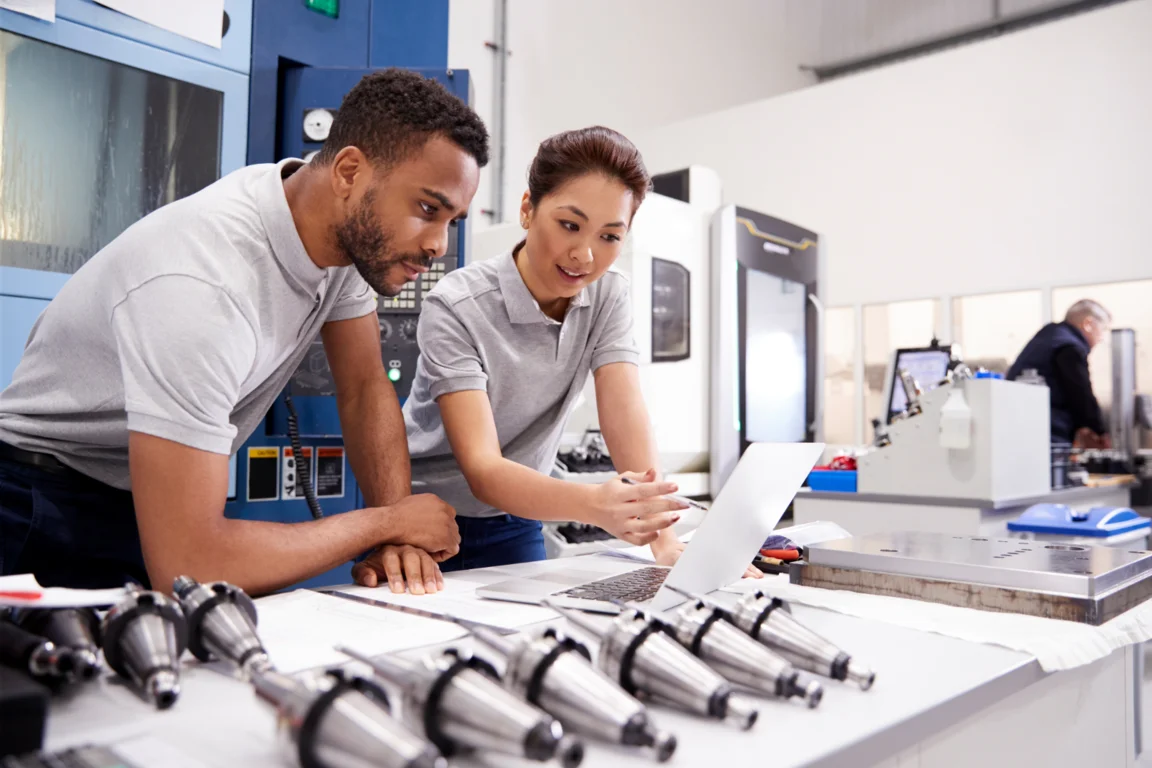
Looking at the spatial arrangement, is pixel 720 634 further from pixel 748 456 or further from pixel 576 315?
pixel 576 315

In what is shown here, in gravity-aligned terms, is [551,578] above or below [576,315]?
below

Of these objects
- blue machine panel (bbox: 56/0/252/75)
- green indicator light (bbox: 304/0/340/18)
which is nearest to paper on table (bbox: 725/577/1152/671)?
blue machine panel (bbox: 56/0/252/75)

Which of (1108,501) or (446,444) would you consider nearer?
(446,444)

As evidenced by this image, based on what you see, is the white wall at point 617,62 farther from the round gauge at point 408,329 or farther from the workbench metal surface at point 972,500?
the round gauge at point 408,329

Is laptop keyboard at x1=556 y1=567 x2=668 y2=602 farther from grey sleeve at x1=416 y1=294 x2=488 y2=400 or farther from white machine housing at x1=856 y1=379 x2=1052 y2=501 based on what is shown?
white machine housing at x1=856 y1=379 x2=1052 y2=501

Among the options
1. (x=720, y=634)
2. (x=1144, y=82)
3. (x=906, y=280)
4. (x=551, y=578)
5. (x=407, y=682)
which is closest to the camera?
(x=407, y=682)

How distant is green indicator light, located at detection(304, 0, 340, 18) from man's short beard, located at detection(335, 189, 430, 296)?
3.69 feet

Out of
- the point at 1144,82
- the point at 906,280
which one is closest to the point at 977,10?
the point at 1144,82

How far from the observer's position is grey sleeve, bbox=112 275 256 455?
1020 mm

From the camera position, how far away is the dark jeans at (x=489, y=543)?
168 centimetres

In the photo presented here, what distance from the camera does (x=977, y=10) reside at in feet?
21.5

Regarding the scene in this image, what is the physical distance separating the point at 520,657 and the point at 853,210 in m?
5.71

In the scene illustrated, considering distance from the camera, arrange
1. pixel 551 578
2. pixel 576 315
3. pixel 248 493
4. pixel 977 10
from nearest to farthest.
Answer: pixel 551 578, pixel 576 315, pixel 248 493, pixel 977 10

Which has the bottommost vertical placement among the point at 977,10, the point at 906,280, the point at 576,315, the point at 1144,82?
the point at 576,315
